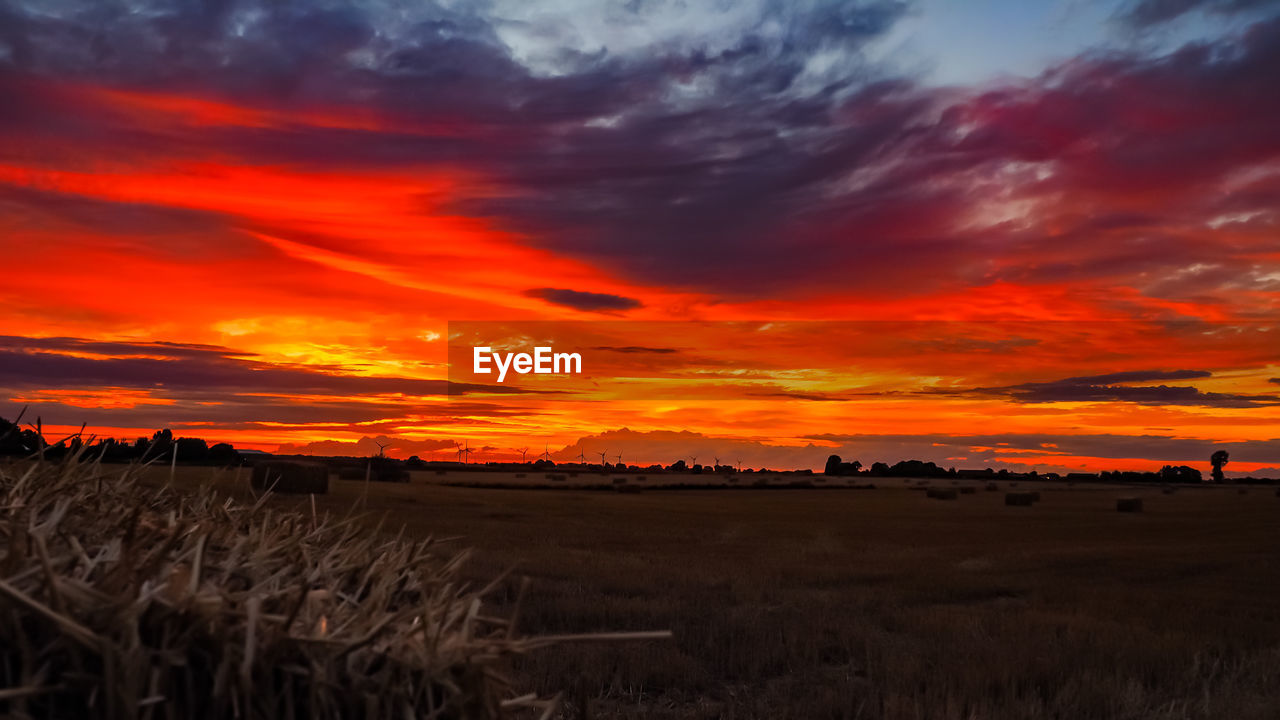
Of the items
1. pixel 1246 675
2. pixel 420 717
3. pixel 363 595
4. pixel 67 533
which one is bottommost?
pixel 1246 675

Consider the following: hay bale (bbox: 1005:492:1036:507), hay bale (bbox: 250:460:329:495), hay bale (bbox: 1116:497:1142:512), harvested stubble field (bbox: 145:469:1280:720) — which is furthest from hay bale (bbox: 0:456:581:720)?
hay bale (bbox: 1005:492:1036:507)

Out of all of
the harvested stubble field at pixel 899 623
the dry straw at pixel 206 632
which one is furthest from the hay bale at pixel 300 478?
the dry straw at pixel 206 632

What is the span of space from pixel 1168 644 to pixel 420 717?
12.0 m

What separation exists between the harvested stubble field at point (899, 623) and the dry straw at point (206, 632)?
0.37m

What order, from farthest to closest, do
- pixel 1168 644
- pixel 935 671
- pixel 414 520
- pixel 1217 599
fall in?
pixel 414 520
pixel 1217 599
pixel 1168 644
pixel 935 671

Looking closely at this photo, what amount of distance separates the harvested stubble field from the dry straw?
37 cm

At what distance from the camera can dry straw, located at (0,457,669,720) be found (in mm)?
1771

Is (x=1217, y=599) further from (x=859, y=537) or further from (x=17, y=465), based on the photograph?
(x=17, y=465)

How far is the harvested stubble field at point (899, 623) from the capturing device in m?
8.83

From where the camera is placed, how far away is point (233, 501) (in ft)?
11.7

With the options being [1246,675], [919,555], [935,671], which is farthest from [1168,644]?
[919,555]

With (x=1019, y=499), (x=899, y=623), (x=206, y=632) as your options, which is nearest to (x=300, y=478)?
(x=899, y=623)

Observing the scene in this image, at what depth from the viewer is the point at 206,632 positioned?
1.91 meters

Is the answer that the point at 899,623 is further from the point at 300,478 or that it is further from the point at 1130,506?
the point at 1130,506
